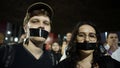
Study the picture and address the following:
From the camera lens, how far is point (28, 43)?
8.86 ft

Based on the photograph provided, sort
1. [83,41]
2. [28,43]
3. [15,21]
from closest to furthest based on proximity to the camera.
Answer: [28,43], [83,41], [15,21]

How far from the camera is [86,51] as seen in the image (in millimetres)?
2984

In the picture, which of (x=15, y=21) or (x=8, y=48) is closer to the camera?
(x=8, y=48)

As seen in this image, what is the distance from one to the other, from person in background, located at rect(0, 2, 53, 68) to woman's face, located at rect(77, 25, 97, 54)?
51 centimetres

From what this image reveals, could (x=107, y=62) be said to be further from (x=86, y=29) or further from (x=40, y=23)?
(x=40, y=23)

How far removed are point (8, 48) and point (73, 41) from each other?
978mm

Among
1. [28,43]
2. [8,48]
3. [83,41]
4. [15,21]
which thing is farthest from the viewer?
[15,21]

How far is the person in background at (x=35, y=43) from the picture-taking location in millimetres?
2582

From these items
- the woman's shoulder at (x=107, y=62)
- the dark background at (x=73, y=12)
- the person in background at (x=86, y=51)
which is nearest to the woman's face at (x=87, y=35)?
the person in background at (x=86, y=51)

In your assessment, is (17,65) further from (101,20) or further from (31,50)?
(101,20)

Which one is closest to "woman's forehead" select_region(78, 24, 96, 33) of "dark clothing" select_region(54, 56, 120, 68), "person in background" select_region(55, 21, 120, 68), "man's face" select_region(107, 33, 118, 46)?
"person in background" select_region(55, 21, 120, 68)

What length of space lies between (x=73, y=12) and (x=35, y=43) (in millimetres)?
2488

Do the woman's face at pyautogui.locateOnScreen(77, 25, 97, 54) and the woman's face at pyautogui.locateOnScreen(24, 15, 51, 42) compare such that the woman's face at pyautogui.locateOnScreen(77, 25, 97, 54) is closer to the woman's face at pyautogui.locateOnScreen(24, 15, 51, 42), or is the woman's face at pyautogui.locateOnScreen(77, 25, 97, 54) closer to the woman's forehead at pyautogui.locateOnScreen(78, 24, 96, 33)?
the woman's forehead at pyautogui.locateOnScreen(78, 24, 96, 33)

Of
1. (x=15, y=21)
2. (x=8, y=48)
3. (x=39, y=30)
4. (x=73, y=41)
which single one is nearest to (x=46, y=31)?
(x=39, y=30)
